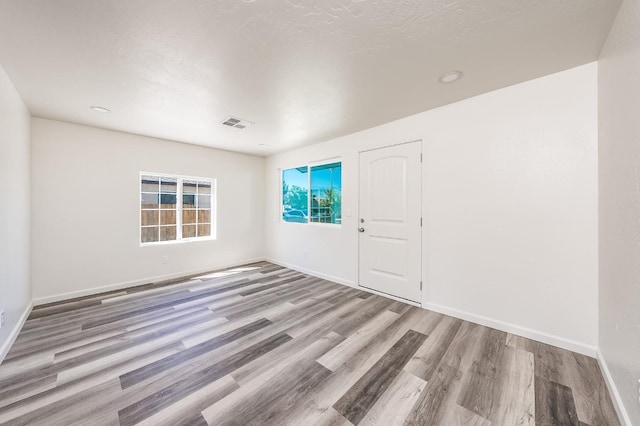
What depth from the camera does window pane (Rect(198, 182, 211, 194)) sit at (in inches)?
179

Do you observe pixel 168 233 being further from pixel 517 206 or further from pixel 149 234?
pixel 517 206

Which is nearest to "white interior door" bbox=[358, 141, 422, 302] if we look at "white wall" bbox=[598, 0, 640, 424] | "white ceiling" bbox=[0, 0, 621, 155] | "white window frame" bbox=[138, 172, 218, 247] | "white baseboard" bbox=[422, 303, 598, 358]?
"white baseboard" bbox=[422, 303, 598, 358]

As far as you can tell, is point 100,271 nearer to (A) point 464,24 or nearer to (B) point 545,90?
(A) point 464,24

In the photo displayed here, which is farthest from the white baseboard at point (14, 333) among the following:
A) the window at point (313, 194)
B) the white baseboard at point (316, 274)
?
the window at point (313, 194)

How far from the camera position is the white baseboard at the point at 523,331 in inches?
77.0

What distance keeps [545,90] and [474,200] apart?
3.63ft

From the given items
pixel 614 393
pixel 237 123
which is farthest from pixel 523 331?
pixel 237 123

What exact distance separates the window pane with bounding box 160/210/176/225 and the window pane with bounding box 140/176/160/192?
406 mm

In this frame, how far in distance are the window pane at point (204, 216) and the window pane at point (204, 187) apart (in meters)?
0.39

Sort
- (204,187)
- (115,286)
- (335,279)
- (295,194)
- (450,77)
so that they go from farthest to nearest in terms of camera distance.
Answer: (295,194) < (204,187) < (335,279) < (115,286) < (450,77)

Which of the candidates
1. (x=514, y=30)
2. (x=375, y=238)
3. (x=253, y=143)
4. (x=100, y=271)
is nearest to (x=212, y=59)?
(x=514, y=30)

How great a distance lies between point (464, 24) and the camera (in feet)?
4.88

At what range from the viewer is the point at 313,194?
14.5ft

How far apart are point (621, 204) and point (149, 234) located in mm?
5371
